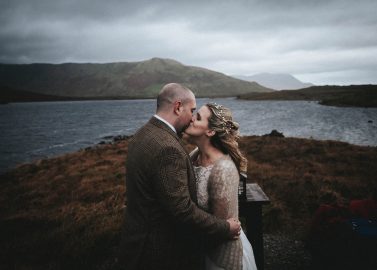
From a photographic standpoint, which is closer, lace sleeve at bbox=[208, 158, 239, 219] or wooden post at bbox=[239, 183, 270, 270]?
lace sleeve at bbox=[208, 158, 239, 219]

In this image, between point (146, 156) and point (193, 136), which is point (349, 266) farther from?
point (146, 156)

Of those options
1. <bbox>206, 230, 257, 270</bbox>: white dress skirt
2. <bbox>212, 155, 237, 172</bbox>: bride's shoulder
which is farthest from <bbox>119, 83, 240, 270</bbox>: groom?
<bbox>212, 155, 237, 172</bbox>: bride's shoulder

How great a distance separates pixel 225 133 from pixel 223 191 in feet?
2.36

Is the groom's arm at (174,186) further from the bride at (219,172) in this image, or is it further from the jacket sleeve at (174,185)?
the bride at (219,172)

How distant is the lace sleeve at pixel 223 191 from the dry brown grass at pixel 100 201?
12.2ft

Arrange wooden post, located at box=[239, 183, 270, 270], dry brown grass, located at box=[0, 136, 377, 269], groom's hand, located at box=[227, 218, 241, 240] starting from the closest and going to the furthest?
groom's hand, located at box=[227, 218, 241, 240]
wooden post, located at box=[239, 183, 270, 270]
dry brown grass, located at box=[0, 136, 377, 269]

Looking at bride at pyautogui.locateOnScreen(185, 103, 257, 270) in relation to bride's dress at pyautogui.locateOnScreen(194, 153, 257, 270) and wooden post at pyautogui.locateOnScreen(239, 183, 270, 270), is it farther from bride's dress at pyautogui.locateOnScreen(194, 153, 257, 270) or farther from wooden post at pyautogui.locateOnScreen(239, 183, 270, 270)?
wooden post at pyautogui.locateOnScreen(239, 183, 270, 270)

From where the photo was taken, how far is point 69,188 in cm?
1441

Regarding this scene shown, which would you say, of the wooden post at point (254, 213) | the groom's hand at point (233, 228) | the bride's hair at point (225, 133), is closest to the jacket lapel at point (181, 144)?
the groom's hand at point (233, 228)

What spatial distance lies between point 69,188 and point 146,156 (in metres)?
13.3

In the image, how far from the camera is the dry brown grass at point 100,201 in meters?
6.20

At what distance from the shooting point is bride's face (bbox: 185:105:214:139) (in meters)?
3.39

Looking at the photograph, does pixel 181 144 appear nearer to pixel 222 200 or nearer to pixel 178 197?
pixel 178 197

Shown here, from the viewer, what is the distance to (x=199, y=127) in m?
3.42
